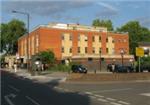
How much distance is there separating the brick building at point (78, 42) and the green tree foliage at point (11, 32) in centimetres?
3542

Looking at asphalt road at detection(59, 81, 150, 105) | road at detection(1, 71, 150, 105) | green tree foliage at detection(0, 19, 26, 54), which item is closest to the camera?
road at detection(1, 71, 150, 105)

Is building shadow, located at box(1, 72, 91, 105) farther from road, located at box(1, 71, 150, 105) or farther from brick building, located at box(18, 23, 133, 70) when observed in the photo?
brick building, located at box(18, 23, 133, 70)

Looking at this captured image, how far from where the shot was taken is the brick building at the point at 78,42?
105312 mm

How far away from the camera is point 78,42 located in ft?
367

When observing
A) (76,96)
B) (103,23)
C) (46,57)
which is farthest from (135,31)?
(76,96)

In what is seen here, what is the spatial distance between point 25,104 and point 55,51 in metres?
87.5

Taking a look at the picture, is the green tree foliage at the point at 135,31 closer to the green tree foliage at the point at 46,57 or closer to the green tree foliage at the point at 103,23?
the green tree foliage at the point at 103,23

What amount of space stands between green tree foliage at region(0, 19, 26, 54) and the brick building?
3542 centimetres

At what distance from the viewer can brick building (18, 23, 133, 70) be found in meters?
105

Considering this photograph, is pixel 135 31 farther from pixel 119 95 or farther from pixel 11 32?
pixel 119 95

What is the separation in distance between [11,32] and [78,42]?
4783 centimetres

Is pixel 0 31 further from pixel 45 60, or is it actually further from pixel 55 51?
pixel 45 60

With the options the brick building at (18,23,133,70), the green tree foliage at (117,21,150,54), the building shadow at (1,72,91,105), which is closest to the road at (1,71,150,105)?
the building shadow at (1,72,91,105)

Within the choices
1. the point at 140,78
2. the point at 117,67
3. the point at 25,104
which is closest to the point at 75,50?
the point at 117,67
